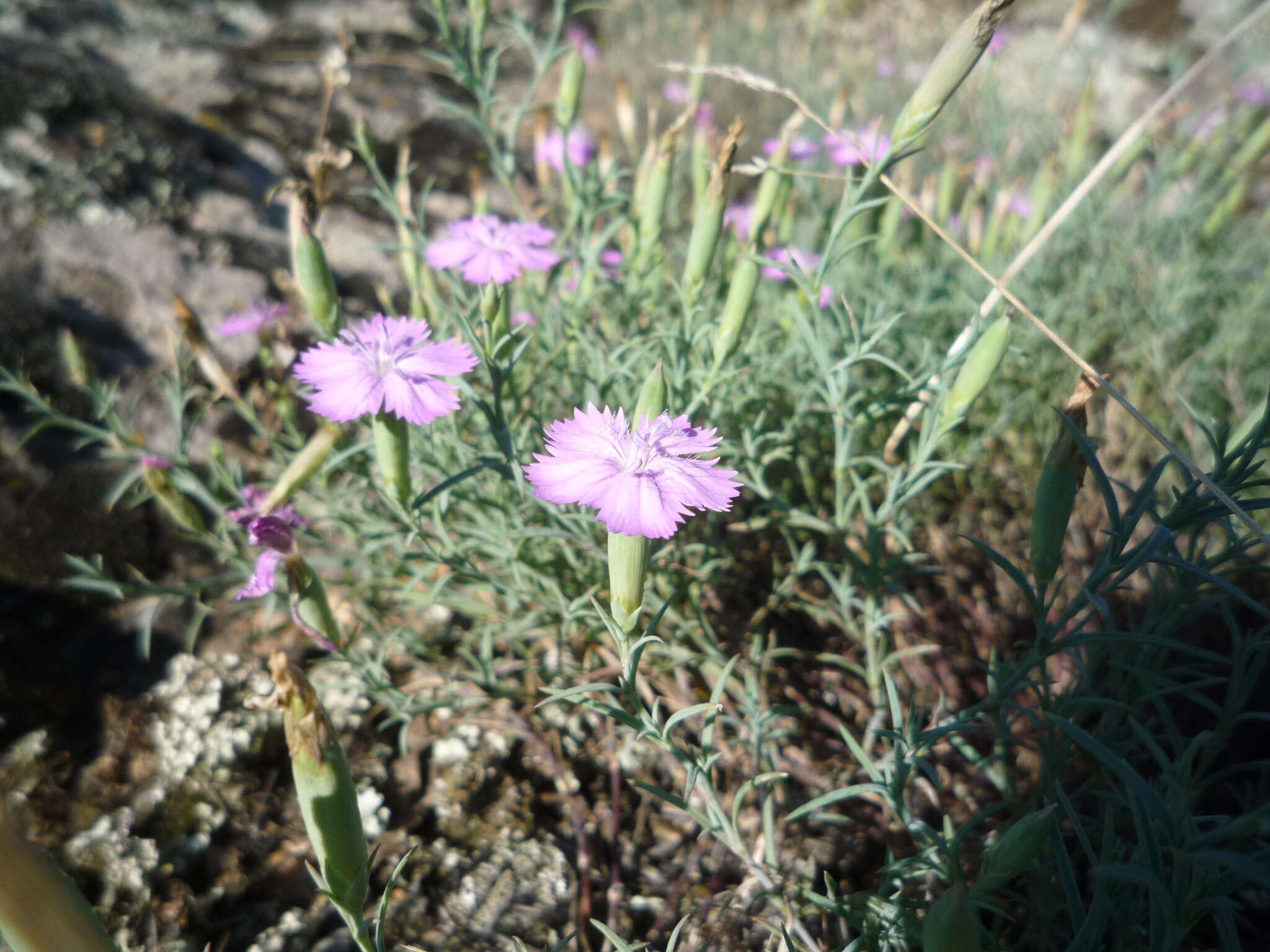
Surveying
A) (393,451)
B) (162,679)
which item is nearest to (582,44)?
(393,451)

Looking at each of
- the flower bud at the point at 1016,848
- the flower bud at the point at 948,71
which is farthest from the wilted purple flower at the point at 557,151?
the flower bud at the point at 1016,848

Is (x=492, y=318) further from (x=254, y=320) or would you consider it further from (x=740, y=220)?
(x=740, y=220)

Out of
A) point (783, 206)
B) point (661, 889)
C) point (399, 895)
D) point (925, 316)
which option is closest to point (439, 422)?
point (399, 895)

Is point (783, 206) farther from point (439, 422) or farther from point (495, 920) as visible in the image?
point (495, 920)

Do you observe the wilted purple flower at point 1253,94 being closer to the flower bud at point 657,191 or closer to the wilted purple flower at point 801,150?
the wilted purple flower at point 801,150

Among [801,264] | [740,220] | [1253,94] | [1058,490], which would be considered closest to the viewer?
[1058,490]

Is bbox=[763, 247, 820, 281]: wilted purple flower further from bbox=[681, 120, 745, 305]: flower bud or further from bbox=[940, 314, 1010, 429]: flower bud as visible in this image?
bbox=[940, 314, 1010, 429]: flower bud
